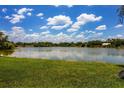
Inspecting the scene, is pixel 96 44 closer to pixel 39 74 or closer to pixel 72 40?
pixel 72 40

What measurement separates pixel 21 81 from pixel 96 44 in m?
3.15

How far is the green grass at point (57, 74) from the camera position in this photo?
810 cm

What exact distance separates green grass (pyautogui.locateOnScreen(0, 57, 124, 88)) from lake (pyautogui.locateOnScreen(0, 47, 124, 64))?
49 cm

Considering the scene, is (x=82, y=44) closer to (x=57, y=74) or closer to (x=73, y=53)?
(x=73, y=53)

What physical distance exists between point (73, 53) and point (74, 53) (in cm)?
8

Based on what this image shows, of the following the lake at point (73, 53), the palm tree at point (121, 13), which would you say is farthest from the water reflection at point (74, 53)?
the palm tree at point (121, 13)

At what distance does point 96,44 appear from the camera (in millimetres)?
10469

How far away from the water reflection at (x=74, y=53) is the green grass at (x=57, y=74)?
19.5 inches

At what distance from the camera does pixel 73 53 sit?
36.4 feet

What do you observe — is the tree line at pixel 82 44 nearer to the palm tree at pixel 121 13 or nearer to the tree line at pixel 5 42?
the tree line at pixel 5 42

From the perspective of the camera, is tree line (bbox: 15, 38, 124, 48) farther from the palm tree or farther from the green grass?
the palm tree

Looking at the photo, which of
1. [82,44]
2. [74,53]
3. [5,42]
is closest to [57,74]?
[82,44]
